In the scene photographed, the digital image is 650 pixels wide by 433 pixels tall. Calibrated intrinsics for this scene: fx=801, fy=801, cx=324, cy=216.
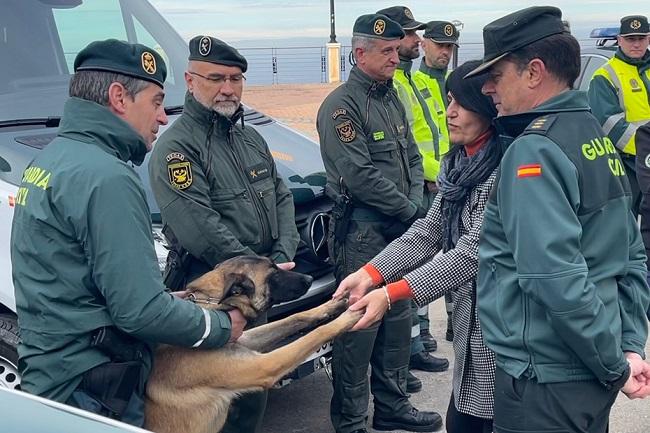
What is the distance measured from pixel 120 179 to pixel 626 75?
5.49 m

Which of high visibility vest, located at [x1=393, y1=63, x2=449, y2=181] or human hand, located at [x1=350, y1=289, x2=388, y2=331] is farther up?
human hand, located at [x1=350, y1=289, x2=388, y2=331]

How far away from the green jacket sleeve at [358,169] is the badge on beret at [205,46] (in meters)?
0.87

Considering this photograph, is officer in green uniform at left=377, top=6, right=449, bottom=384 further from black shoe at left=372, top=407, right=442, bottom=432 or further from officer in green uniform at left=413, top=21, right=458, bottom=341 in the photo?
black shoe at left=372, top=407, right=442, bottom=432

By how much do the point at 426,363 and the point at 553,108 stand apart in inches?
129

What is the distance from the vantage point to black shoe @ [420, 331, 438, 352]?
5551 millimetres

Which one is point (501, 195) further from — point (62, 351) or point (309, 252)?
point (309, 252)

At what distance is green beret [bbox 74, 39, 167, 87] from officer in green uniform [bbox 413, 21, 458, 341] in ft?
10.5

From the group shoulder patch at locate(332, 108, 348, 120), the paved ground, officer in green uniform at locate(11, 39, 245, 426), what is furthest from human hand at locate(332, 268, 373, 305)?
the paved ground

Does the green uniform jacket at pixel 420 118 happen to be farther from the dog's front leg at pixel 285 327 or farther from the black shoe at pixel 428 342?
the dog's front leg at pixel 285 327

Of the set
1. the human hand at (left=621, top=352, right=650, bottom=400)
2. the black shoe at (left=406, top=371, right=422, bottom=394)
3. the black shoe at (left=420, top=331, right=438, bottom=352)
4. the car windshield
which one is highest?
the car windshield

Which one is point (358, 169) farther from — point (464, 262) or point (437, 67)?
point (437, 67)

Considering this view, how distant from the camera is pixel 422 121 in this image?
17.6 ft

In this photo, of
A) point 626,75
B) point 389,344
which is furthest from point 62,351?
point 626,75

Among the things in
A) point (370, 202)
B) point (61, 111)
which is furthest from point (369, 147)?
point (61, 111)
